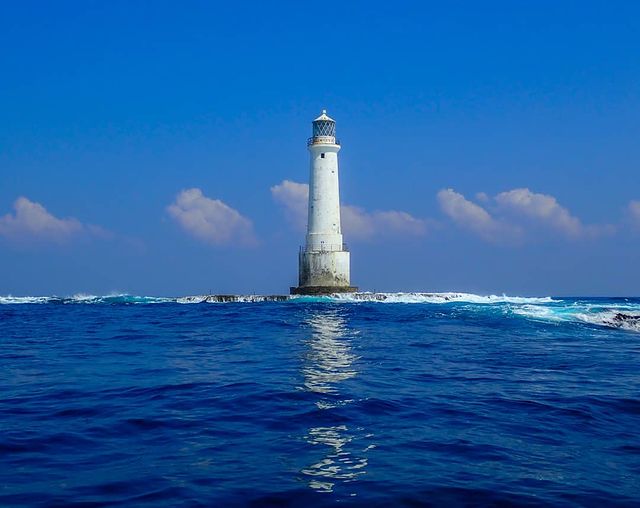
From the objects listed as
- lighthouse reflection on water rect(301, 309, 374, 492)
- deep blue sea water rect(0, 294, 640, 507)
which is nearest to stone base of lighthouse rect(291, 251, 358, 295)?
lighthouse reflection on water rect(301, 309, 374, 492)

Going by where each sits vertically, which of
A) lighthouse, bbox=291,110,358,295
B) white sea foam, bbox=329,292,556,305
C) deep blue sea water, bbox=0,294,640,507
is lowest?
deep blue sea water, bbox=0,294,640,507

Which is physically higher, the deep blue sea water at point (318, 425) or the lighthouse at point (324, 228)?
the lighthouse at point (324, 228)

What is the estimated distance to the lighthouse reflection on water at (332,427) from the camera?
19.4 feet

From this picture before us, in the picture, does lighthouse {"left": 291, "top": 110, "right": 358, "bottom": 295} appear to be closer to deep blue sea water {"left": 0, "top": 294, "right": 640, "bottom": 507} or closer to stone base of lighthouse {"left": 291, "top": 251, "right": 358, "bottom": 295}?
stone base of lighthouse {"left": 291, "top": 251, "right": 358, "bottom": 295}

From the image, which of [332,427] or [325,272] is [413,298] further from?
[332,427]

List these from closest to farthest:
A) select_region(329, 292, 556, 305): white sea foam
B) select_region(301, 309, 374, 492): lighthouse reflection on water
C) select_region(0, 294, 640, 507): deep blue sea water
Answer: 1. select_region(0, 294, 640, 507): deep blue sea water
2. select_region(301, 309, 374, 492): lighthouse reflection on water
3. select_region(329, 292, 556, 305): white sea foam

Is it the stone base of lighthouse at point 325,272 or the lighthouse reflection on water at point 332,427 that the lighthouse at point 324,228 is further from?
the lighthouse reflection on water at point 332,427

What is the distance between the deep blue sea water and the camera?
18.0 feet

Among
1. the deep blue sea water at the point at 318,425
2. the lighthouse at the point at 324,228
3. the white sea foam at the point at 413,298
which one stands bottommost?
the deep blue sea water at the point at 318,425

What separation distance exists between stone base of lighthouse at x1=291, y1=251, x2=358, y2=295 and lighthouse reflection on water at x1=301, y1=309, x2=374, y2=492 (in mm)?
32206

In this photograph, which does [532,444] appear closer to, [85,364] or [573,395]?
[573,395]

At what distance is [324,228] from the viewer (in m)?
49.9

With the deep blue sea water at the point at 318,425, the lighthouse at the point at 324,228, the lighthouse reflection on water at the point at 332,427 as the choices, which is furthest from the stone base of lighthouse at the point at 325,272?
the deep blue sea water at the point at 318,425

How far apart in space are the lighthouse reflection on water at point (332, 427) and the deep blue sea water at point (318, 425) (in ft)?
0.10
